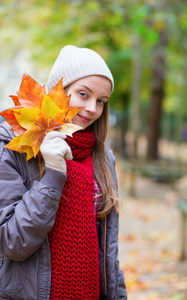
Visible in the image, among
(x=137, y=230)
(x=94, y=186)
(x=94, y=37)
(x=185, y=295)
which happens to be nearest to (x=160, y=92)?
(x=94, y=37)

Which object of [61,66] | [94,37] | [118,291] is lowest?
[118,291]

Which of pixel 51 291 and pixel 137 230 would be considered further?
pixel 137 230

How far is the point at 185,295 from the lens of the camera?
4.14 metres

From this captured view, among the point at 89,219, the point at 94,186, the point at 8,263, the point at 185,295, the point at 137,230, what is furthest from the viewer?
the point at 137,230

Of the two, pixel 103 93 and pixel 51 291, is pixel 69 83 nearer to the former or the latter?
pixel 103 93

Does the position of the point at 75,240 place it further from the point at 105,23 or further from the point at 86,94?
the point at 105,23

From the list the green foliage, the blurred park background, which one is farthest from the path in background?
the green foliage

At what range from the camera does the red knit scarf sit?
1712mm

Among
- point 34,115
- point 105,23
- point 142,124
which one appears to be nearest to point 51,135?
point 34,115

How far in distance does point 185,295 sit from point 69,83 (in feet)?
10.4

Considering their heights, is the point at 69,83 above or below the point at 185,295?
above

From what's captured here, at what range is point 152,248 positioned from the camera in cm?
611

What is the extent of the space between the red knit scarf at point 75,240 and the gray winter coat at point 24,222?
0.06 metres

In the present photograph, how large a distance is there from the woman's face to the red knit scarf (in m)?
0.10
